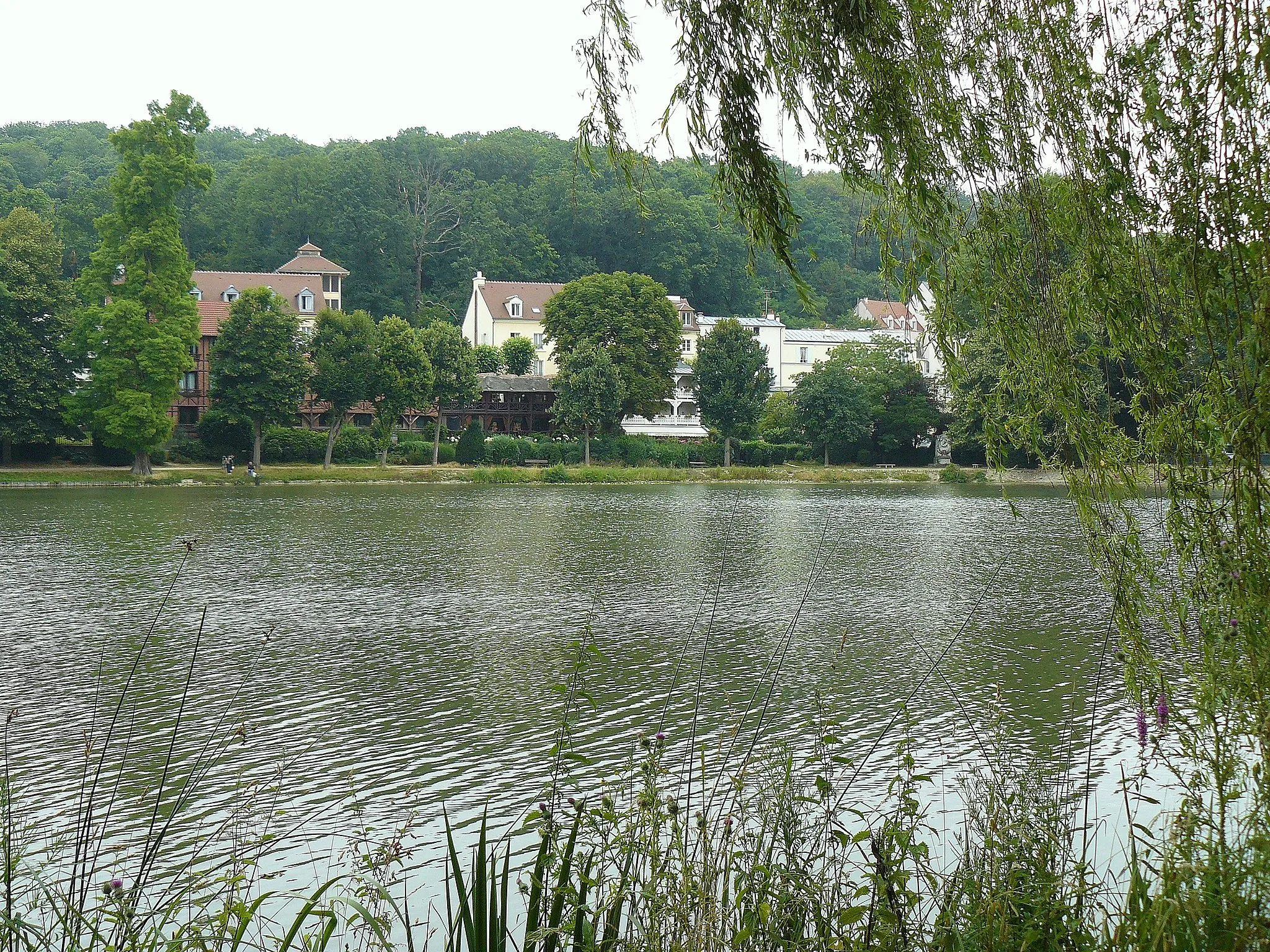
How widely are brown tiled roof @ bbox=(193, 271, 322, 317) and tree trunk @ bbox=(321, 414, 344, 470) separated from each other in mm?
18977

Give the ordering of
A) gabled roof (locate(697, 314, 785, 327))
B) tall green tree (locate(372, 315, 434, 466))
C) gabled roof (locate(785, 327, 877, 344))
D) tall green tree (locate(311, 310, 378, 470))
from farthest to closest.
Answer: gabled roof (locate(785, 327, 877, 344)) < gabled roof (locate(697, 314, 785, 327)) < tall green tree (locate(372, 315, 434, 466)) < tall green tree (locate(311, 310, 378, 470))

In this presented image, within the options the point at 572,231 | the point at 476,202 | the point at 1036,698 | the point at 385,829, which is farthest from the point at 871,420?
the point at 385,829

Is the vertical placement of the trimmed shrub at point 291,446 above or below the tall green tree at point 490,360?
below

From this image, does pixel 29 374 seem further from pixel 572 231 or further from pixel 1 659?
pixel 572 231

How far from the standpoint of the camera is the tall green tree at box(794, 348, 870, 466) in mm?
63250

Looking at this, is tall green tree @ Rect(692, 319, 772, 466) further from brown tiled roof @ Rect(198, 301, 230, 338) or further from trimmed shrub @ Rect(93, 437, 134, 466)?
trimmed shrub @ Rect(93, 437, 134, 466)

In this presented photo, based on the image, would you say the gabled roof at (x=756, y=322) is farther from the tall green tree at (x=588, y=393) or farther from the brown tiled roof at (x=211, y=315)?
the brown tiled roof at (x=211, y=315)

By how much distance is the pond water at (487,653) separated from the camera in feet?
29.2

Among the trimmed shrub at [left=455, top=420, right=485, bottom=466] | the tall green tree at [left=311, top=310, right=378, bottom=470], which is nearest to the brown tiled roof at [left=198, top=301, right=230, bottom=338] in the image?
the tall green tree at [left=311, top=310, right=378, bottom=470]

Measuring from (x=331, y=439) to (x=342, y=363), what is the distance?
4.26m

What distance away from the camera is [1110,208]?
4.70 meters

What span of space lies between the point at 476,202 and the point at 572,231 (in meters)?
8.86

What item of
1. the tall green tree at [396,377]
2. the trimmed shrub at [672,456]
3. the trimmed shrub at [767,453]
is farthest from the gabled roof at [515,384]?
the trimmed shrub at [767,453]

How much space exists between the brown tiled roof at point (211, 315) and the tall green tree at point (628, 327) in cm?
1860
